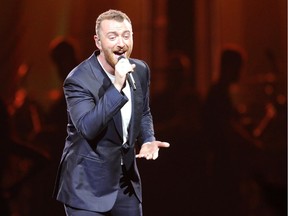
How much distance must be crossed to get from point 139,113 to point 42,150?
1.54m

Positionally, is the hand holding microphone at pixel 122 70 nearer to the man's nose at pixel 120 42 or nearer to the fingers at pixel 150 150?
the man's nose at pixel 120 42

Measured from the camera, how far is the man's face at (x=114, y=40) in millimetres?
1639

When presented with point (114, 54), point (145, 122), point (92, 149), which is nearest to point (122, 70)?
point (114, 54)

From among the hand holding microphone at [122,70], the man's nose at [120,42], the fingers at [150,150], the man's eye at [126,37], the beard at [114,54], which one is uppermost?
the man's eye at [126,37]

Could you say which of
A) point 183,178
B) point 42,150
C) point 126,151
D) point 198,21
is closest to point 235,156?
point 183,178

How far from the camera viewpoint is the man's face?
5.38ft

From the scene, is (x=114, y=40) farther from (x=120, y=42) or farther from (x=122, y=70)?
(x=122, y=70)

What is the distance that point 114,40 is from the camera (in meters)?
1.64

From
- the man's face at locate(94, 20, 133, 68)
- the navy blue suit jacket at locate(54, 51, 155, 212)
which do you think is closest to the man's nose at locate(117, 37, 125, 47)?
the man's face at locate(94, 20, 133, 68)

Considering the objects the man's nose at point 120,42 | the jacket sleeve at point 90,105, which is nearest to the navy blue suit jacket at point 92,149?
the jacket sleeve at point 90,105

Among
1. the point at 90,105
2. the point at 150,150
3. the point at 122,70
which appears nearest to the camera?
the point at 122,70

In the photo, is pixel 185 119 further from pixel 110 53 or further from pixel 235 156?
pixel 110 53

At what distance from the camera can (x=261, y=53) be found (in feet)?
10.6

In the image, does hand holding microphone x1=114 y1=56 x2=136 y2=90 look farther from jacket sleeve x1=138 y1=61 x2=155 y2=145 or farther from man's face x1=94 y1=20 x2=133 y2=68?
jacket sleeve x1=138 y1=61 x2=155 y2=145
